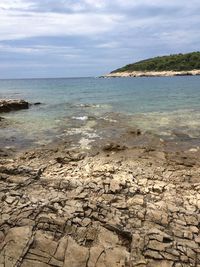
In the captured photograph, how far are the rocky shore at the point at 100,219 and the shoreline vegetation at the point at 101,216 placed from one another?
0.02 m

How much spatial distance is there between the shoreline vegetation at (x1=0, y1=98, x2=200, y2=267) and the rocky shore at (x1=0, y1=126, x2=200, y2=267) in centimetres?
2

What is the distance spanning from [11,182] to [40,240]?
3.66 metres

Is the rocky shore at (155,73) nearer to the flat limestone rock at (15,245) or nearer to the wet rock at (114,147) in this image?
the wet rock at (114,147)

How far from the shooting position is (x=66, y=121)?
97.8 ft

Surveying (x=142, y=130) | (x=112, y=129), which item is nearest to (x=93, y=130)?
(x=112, y=129)

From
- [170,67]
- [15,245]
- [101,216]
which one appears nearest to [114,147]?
[101,216]

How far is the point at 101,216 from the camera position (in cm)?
909

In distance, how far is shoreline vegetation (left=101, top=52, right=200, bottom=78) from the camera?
142m

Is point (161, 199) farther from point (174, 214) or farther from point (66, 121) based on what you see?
point (66, 121)

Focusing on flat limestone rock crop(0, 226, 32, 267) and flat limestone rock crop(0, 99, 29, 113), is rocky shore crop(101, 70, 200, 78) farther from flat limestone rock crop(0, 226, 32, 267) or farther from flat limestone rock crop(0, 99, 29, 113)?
flat limestone rock crop(0, 226, 32, 267)

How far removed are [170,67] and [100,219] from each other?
150 meters

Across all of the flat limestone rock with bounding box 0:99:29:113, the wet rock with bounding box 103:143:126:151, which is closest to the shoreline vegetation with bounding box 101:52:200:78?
the flat limestone rock with bounding box 0:99:29:113

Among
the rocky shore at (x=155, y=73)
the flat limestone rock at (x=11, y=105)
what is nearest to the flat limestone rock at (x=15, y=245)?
the flat limestone rock at (x=11, y=105)

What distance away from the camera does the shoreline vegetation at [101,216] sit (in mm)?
7770
